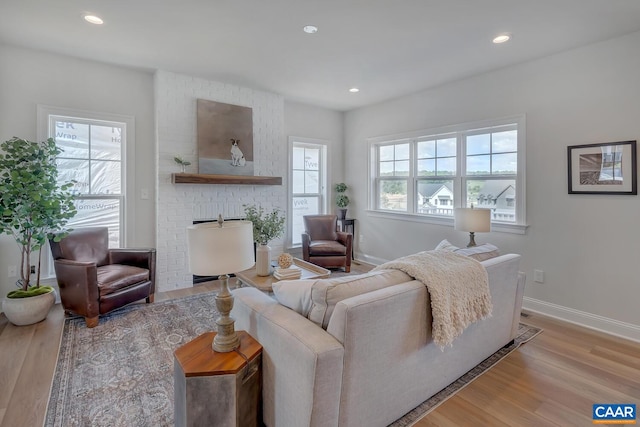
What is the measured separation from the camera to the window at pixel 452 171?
3.61 meters

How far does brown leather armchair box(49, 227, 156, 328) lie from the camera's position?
2887mm

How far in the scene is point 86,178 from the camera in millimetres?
3654

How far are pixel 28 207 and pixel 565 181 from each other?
522 cm

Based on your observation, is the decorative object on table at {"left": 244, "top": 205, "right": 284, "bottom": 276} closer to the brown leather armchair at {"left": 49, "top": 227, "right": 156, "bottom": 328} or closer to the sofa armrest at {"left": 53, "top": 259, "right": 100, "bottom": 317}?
the brown leather armchair at {"left": 49, "top": 227, "right": 156, "bottom": 328}

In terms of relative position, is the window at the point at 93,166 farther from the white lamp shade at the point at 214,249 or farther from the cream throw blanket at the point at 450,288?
the cream throw blanket at the point at 450,288

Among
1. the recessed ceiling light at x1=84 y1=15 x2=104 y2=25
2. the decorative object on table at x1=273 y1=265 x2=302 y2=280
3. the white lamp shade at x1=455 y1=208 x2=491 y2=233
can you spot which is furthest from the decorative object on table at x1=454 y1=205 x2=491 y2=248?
the recessed ceiling light at x1=84 y1=15 x2=104 y2=25

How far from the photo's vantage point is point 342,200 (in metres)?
5.64

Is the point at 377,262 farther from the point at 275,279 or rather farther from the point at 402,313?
the point at 402,313

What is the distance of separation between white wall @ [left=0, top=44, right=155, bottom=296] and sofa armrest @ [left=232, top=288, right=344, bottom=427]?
309cm

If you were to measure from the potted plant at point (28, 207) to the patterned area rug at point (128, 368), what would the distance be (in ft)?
1.21

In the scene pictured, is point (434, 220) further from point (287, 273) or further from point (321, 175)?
point (287, 273)

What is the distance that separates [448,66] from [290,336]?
3.53m

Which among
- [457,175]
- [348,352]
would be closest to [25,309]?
[348,352]

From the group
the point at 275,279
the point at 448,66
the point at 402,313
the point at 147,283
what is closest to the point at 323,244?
the point at 275,279
